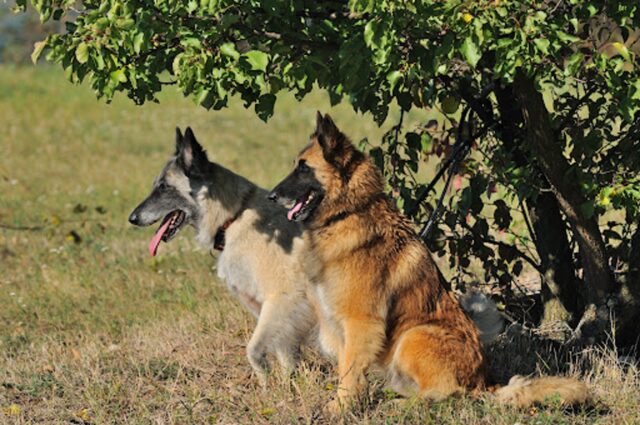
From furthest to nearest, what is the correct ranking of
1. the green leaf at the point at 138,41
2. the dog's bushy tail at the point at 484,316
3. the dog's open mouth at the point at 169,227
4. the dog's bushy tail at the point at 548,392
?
the dog's open mouth at the point at 169,227 < the dog's bushy tail at the point at 484,316 < the dog's bushy tail at the point at 548,392 < the green leaf at the point at 138,41

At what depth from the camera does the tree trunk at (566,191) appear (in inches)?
230

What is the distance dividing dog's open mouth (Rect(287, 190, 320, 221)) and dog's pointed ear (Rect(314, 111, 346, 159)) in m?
0.26

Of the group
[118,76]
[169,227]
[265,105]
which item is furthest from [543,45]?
[169,227]

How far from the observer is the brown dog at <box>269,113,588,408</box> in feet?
18.5

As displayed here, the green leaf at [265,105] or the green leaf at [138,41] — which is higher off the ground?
the green leaf at [138,41]

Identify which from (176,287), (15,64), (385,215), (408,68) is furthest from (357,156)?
(15,64)

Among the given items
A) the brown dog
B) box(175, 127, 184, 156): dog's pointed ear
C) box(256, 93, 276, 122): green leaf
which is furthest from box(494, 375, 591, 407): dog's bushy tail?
box(175, 127, 184, 156): dog's pointed ear

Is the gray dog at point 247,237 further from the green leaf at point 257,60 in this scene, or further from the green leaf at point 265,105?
the green leaf at point 257,60

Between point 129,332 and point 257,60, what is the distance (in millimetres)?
3839

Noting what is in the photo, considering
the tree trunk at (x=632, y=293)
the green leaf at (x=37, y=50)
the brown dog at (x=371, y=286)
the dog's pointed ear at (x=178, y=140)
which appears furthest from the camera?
the dog's pointed ear at (x=178, y=140)

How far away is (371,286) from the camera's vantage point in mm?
5789

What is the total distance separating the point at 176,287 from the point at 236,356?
8.99ft

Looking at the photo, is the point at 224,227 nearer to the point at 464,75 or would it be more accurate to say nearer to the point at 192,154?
the point at 192,154

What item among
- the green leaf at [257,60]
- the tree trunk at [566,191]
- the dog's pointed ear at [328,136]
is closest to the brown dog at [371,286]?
the dog's pointed ear at [328,136]
